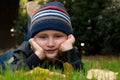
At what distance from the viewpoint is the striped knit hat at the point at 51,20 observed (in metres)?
3.87

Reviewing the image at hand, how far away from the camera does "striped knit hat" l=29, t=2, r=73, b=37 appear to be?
3.87 m

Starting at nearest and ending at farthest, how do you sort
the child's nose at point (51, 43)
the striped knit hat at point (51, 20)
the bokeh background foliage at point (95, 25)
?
1. the child's nose at point (51, 43)
2. the striped knit hat at point (51, 20)
3. the bokeh background foliage at point (95, 25)

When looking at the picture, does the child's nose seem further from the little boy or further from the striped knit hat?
the striped knit hat

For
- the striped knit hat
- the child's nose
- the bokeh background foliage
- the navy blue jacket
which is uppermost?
the bokeh background foliage

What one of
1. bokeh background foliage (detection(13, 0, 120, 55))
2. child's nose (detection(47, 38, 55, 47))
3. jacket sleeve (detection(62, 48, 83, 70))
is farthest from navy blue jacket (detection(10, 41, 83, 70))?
bokeh background foliage (detection(13, 0, 120, 55))

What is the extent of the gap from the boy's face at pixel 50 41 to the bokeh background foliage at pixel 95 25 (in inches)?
329

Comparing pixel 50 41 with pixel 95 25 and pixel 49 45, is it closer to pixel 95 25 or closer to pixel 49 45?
pixel 49 45

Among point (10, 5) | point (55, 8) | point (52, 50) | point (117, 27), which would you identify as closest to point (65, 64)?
point (52, 50)

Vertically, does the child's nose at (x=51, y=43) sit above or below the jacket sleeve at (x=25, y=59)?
above

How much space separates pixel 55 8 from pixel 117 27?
8042 millimetres

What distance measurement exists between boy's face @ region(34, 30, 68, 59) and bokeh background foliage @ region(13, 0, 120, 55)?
8.35 metres

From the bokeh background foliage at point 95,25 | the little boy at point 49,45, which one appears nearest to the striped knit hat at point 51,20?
the little boy at point 49,45

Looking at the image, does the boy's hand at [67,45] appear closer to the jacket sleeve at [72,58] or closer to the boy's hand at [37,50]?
the jacket sleeve at [72,58]

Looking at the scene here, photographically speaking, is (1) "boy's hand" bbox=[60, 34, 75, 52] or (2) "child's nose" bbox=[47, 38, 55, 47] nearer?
(2) "child's nose" bbox=[47, 38, 55, 47]
